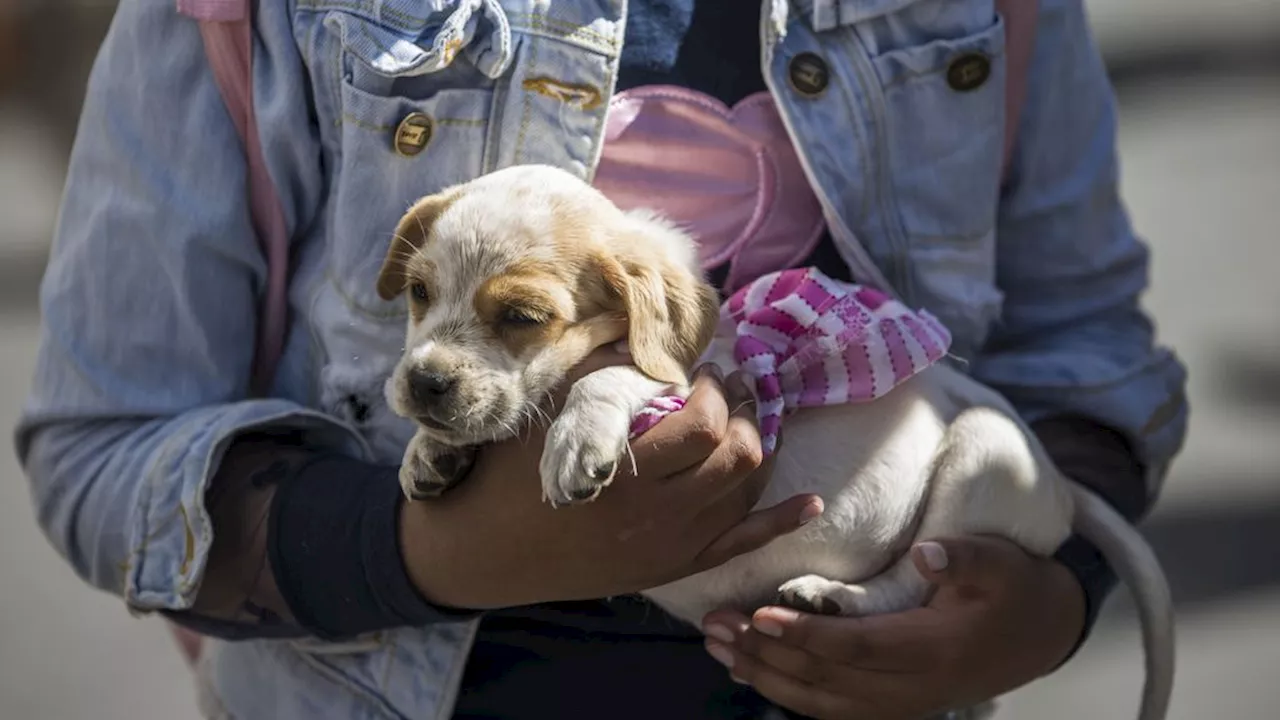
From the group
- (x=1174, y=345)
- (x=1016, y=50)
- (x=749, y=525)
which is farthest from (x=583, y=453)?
(x=1174, y=345)

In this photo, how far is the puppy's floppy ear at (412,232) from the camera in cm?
153

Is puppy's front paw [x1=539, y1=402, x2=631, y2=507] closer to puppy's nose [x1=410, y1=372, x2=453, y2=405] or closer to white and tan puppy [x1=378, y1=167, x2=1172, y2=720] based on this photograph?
white and tan puppy [x1=378, y1=167, x2=1172, y2=720]

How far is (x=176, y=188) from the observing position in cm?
157

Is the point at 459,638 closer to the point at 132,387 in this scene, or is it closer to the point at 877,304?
the point at 132,387

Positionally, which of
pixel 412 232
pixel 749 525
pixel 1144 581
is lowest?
pixel 1144 581

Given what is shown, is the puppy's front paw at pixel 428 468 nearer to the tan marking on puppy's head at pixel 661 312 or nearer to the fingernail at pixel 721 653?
the tan marking on puppy's head at pixel 661 312

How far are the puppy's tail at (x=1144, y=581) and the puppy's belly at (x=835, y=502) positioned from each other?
0.97 ft

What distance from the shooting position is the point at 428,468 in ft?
4.89

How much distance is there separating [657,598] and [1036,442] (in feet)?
1.64

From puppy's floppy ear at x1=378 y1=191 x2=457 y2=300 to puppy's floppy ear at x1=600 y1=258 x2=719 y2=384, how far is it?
0.60 feet

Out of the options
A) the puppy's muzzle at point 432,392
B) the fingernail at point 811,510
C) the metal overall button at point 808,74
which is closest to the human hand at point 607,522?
the fingernail at point 811,510

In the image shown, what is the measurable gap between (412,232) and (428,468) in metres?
0.25

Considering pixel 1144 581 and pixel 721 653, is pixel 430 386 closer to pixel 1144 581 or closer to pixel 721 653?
pixel 721 653

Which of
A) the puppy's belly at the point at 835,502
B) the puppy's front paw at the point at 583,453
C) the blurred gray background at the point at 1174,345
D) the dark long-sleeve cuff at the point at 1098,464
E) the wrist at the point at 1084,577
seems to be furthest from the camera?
the blurred gray background at the point at 1174,345
